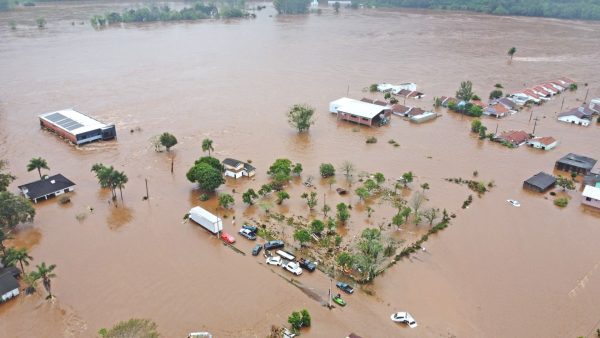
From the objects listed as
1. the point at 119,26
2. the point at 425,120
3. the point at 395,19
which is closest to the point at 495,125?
the point at 425,120

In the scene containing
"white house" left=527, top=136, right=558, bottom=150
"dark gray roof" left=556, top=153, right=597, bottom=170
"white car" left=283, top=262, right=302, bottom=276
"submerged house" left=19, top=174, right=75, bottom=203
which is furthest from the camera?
"white house" left=527, top=136, right=558, bottom=150

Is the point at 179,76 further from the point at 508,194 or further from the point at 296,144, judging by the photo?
the point at 508,194

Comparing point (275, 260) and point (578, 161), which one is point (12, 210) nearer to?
point (275, 260)

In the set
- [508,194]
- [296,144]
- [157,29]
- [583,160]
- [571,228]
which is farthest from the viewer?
[157,29]

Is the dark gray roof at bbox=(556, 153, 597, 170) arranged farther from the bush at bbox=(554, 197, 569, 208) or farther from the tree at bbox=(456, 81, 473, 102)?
the tree at bbox=(456, 81, 473, 102)

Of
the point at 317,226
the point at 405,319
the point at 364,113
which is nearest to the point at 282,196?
the point at 317,226

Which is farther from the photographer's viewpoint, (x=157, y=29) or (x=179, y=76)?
(x=157, y=29)

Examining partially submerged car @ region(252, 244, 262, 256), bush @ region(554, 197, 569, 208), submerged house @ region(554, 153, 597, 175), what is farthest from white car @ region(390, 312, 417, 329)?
submerged house @ region(554, 153, 597, 175)
